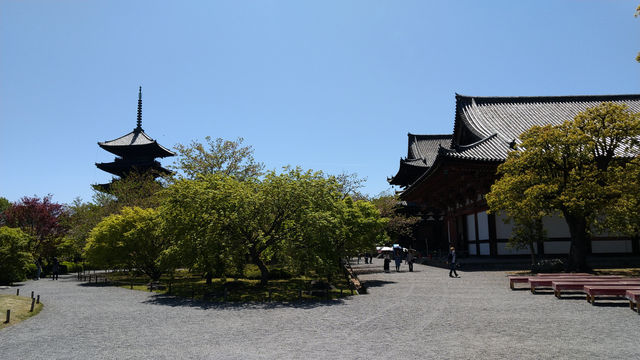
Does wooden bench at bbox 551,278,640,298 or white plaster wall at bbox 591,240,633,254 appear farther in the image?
white plaster wall at bbox 591,240,633,254

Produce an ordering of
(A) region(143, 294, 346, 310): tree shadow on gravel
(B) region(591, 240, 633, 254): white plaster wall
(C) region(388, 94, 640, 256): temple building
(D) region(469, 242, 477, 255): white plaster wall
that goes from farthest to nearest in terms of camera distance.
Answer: (D) region(469, 242, 477, 255): white plaster wall, (C) region(388, 94, 640, 256): temple building, (B) region(591, 240, 633, 254): white plaster wall, (A) region(143, 294, 346, 310): tree shadow on gravel

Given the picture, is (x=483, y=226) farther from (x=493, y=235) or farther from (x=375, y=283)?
(x=375, y=283)

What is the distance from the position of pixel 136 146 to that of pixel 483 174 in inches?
1824

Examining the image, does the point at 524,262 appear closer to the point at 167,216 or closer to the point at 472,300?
the point at 472,300

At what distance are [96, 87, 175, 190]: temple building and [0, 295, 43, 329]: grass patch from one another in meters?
40.5

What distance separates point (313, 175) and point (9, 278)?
19.4 meters

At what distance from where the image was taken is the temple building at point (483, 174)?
2534cm

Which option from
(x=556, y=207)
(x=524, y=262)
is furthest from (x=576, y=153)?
(x=524, y=262)

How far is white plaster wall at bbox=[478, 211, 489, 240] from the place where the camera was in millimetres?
28562

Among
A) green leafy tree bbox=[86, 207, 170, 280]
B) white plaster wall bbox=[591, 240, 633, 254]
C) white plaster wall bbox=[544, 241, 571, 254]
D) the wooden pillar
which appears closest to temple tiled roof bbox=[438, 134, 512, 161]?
the wooden pillar

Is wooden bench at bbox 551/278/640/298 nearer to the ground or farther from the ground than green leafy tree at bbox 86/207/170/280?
nearer to the ground

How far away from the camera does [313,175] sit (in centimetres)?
1950

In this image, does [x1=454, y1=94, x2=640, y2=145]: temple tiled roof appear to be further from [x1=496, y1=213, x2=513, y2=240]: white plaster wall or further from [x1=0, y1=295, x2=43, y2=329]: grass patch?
[x1=0, y1=295, x2=43, y2=329]: grass patch

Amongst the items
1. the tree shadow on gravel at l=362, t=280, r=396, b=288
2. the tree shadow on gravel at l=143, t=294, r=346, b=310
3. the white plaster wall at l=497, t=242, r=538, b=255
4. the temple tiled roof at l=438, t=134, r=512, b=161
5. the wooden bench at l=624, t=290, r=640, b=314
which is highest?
the temple tiled roof at l=438, t=134, r=512, b=161
